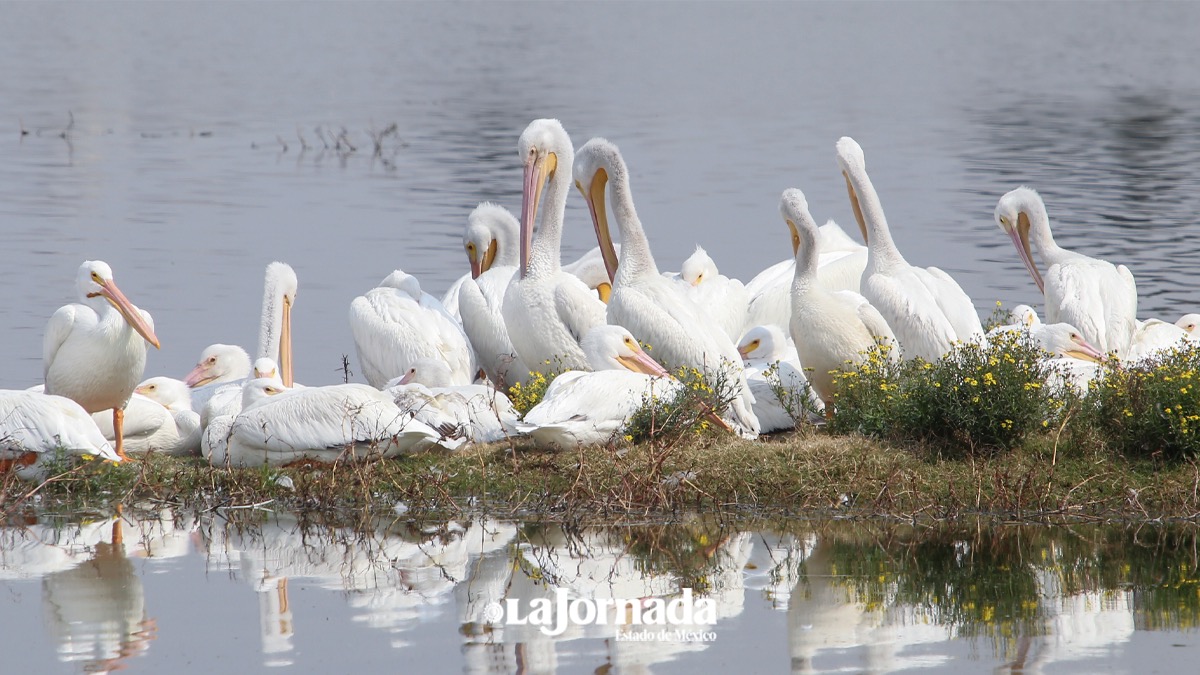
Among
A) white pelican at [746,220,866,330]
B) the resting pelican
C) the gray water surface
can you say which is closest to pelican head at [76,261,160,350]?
the resting pelican

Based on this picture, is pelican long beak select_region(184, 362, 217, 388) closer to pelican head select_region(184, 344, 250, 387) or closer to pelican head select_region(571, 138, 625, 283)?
pelican head select_region(184, 344, 250, 387)

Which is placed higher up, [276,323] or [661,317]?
[276,323]

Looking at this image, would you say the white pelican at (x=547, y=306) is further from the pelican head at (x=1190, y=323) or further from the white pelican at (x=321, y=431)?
the pelican head at (x=1190, y=323)

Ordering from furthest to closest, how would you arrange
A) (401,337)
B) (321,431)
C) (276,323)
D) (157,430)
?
1. (276,323)
2. (401,337)
3. (157,430)
4. (321,431)

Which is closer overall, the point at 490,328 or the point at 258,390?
the point at 258,390

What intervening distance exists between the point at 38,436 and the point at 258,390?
113 cm

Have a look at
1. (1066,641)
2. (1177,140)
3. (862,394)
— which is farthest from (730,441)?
(1177,140)

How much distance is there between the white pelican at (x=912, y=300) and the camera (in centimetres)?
914

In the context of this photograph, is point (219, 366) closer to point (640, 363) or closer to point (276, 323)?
point (276, 323)

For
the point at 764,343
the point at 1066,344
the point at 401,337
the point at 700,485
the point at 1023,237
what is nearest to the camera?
the point at 700,485

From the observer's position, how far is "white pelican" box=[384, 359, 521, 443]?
789 cm

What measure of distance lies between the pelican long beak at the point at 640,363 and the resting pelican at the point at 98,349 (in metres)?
2.24

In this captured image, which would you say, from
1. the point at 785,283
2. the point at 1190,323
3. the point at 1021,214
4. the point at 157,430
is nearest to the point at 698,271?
the point at 785,283

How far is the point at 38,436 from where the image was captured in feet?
24.8
